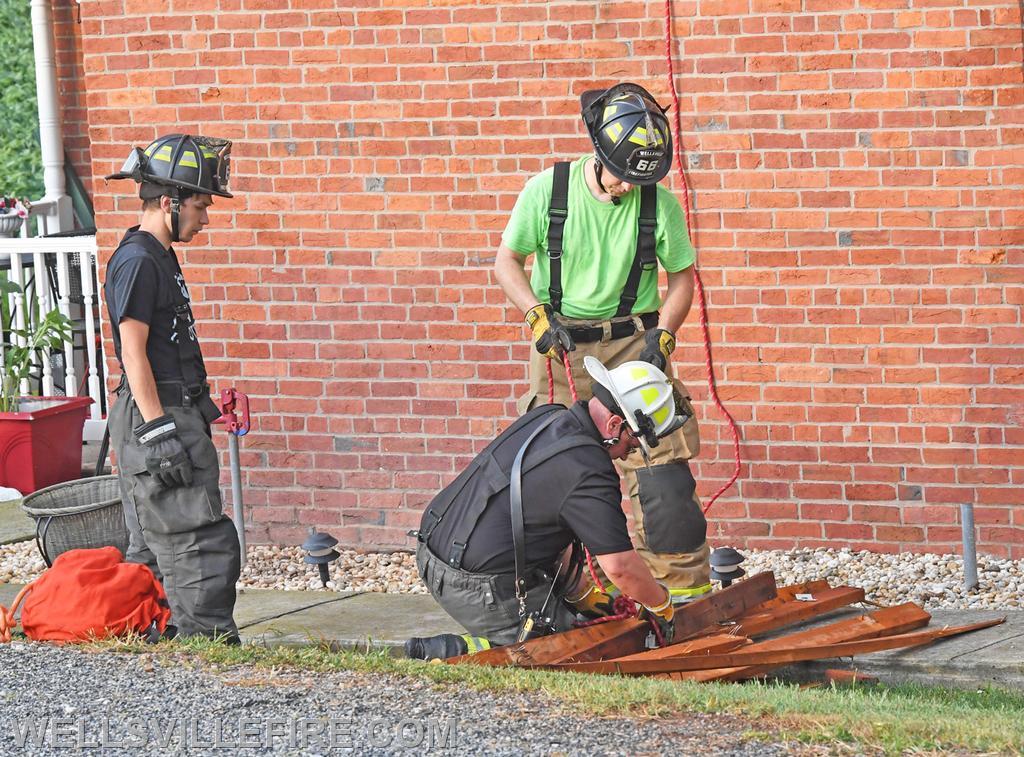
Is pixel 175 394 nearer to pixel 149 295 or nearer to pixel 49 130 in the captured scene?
pixel 149 295

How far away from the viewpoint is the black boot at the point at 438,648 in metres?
5.29

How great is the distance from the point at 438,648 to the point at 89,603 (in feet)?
4.23

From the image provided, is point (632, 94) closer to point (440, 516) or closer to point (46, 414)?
point (440, 516)

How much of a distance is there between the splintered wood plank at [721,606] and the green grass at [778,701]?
1.19ft

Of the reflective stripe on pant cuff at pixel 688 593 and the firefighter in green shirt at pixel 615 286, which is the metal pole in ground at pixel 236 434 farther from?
the reflective stripe on pant cuff at pixel 688 593

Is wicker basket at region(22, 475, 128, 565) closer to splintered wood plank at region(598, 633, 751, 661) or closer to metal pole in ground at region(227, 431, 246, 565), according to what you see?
metal pole in ground at region(227, 431, 246, 565)

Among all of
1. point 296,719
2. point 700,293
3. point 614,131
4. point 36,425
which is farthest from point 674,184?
point 36,425

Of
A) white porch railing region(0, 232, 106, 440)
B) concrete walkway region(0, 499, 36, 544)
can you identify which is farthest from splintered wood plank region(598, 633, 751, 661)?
white porch railing region(0, 232, 106, 440)

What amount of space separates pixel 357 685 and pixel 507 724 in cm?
62

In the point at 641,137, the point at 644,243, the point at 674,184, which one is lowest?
the point at 644,243

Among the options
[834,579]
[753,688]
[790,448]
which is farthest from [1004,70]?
[753,688]

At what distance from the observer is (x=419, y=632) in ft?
20.2

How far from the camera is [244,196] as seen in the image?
763 cm

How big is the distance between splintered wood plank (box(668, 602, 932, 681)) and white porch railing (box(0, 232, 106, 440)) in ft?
16.8
